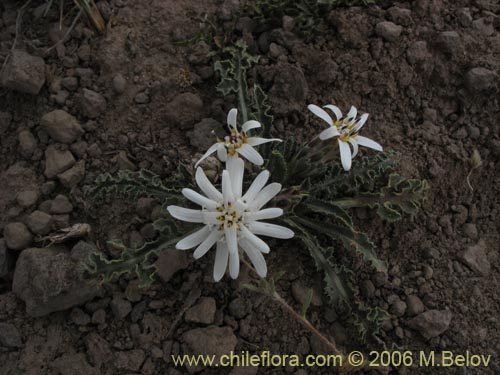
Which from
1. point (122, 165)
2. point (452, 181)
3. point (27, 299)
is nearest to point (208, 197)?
point (122, 165)

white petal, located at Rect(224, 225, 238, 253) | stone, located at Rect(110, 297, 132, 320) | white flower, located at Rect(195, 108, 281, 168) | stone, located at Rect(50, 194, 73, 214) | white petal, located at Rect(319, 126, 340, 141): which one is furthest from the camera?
stone, located at Rect(50, 194, 73, 214)

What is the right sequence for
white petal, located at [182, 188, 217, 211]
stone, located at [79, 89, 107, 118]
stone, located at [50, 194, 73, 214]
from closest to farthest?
white petal, located at [182, 188, 217, 211]
stone, located at [50, 194, 73, 214]
stone, located at [79, 89, 107, 118]

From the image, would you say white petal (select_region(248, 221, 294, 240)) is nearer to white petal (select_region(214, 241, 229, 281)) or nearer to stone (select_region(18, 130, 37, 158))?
white petal (select_region(214, 241, 229, 281))

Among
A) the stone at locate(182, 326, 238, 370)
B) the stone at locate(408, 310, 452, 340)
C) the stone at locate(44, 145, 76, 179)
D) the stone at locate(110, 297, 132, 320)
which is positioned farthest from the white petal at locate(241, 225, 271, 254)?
the stone at locate(44, 145, 76, 179)

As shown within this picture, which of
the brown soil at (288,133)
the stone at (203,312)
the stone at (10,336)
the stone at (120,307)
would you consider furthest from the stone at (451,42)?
the stone at (10,336)

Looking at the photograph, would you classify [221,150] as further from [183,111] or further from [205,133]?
[183,111]

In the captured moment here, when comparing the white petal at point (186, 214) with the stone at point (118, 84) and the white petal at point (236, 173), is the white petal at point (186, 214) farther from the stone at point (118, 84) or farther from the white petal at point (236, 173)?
the stone at point (118, 84)
